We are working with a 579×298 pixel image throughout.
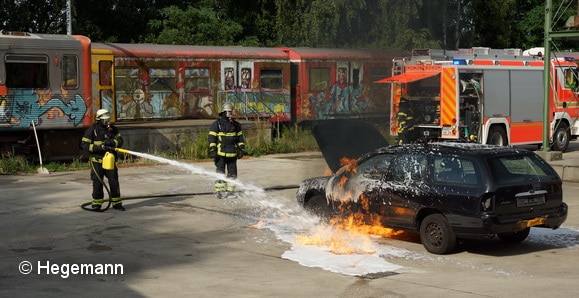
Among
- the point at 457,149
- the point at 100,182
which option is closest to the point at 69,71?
the point at 100,182

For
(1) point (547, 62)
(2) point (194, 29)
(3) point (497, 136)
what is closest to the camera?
(1) point (547, 62)

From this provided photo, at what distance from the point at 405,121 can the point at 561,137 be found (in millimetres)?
6502

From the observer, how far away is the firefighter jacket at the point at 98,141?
13797mm

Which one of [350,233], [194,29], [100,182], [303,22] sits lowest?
[350,233]

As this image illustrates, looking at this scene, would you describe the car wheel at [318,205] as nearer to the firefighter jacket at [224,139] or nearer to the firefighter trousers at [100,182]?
the firefighter jacket at [224,139]

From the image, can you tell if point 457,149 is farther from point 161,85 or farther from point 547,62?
point 161,85

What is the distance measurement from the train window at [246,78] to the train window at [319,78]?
8.09 feet

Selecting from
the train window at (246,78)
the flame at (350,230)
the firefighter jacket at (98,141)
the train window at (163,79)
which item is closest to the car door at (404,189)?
the flame at (350,230)

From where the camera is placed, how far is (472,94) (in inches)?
877

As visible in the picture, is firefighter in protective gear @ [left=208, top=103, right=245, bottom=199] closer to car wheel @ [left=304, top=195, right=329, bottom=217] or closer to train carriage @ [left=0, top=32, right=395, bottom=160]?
car wheel @ [left=304, top=195, right=329, bottom=217]

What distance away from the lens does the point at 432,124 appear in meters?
21.9

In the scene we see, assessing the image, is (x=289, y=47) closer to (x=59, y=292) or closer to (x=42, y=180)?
(x=42, y=180)

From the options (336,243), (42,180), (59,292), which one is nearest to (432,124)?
(42,180)

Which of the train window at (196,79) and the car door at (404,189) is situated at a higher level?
the train window at (196,79)
